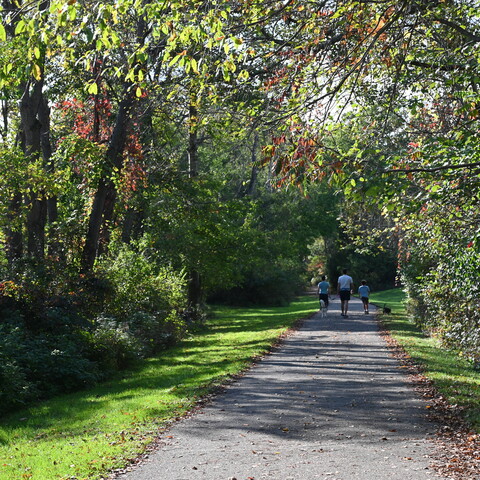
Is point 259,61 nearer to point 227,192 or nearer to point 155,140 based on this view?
point 155,140

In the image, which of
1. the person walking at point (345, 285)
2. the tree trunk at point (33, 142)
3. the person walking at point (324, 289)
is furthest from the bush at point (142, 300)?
the person walking at point (324, 289)

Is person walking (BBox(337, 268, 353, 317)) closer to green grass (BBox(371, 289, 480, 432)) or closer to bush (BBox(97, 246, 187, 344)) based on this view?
green grass (BBox(371, 289, 480, 432))

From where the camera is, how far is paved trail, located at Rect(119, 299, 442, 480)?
650cm

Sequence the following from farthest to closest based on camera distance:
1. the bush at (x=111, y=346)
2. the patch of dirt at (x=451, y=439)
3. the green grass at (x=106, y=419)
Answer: the bush at (x=111, y=346)
the green grass at (x=106, y=419)
the patch of dirt at (x=451, y=439)

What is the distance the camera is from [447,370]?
515 inches

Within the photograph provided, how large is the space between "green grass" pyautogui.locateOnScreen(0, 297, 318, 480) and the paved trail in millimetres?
493

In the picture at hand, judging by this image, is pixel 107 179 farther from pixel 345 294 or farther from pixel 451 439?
pixel 451 439

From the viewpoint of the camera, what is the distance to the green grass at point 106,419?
7242 mm

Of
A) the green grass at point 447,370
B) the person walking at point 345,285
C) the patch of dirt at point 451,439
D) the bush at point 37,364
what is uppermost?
the person walking at point 345,285

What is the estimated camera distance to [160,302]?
65.9ft

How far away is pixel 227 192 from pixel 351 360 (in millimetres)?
32760

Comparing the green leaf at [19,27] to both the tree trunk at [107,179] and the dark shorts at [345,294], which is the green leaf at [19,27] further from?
the dark shorts at [345,294]

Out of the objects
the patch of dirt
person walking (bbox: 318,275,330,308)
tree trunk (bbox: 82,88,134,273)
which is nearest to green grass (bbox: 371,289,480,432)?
the patch of dirt

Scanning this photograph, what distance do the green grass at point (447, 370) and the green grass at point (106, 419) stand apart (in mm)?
4088
